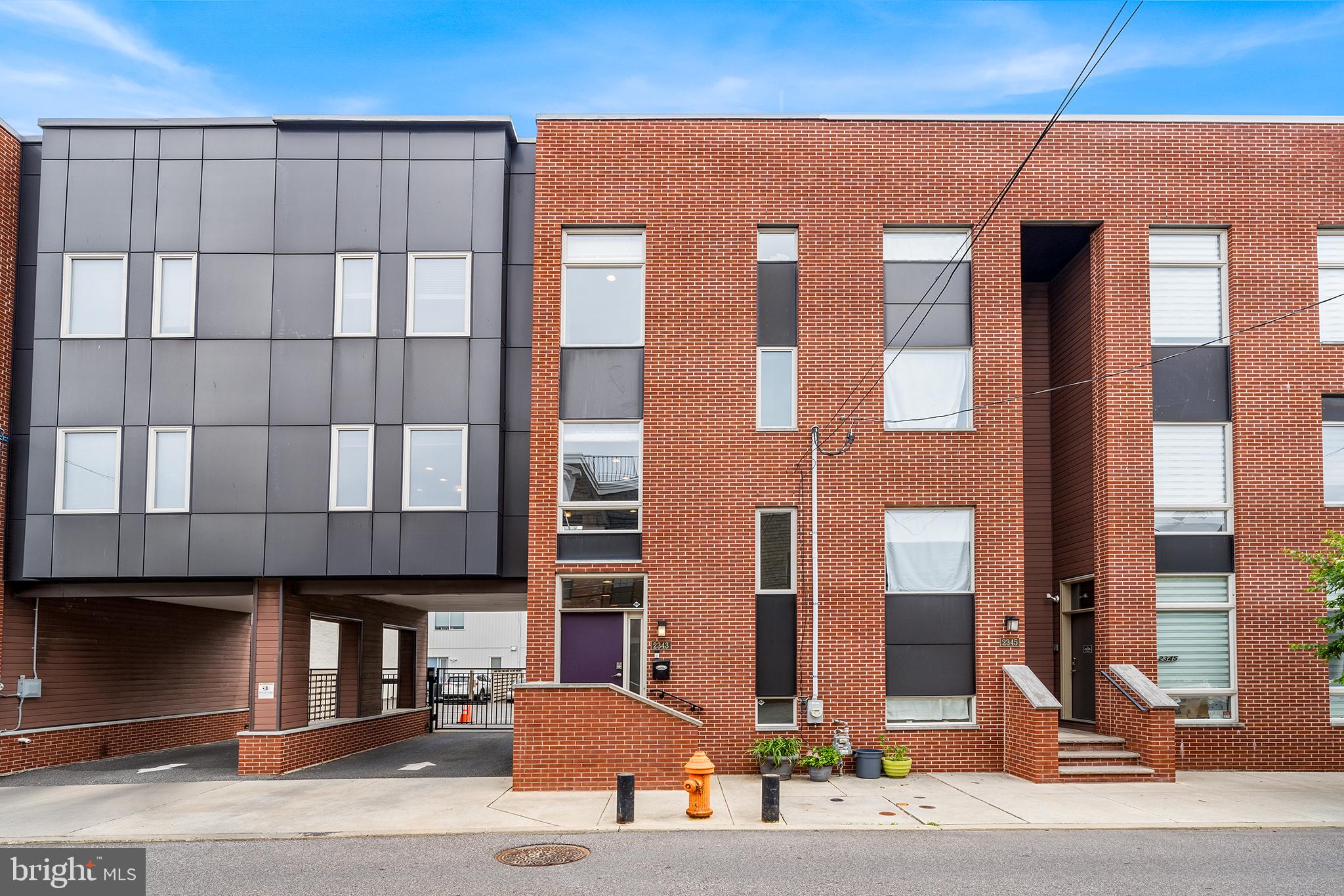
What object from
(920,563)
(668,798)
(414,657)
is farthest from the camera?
(414,657)

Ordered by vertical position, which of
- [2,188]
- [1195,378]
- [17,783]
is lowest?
[17,783]

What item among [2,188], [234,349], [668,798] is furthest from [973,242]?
[2,188]

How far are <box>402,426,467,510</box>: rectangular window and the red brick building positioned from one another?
1559 mm

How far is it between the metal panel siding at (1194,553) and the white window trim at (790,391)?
5937 mm

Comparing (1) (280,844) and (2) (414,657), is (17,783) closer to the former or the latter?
(1) (280,844)

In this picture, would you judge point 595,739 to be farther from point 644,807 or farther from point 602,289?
point 602,289

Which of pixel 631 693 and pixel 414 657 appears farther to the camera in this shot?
pixel 414 657

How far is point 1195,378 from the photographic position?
16.5 m

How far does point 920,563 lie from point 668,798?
5.39 metres

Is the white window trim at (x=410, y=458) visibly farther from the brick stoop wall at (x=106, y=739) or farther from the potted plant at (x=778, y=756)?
the brick stoop wall at (x=106, y=739)

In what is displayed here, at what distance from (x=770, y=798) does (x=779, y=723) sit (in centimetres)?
390

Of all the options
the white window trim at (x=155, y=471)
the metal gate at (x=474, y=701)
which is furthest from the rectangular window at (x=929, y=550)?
the metal gate at (x=474, y=701)

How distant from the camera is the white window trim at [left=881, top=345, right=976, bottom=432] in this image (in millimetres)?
16188

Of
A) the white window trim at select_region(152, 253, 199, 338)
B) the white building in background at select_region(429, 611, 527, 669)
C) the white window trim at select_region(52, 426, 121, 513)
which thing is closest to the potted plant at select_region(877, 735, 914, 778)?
the white window trim at select_region(52, 426, 121, 513)
